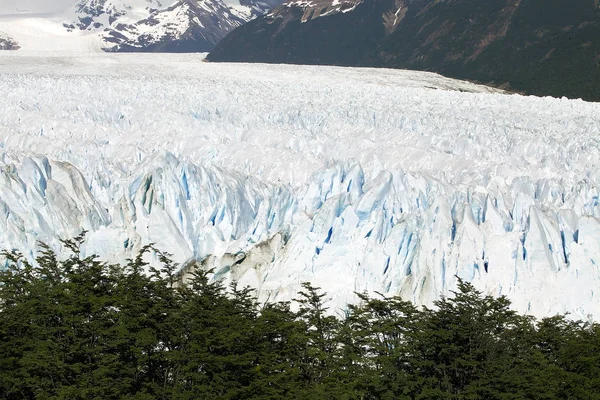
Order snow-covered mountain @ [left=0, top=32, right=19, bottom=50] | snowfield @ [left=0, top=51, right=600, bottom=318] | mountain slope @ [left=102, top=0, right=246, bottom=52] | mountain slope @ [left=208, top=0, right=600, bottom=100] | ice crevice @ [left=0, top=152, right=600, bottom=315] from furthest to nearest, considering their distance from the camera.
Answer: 1. mountain slope @ [left=102, top=0, right=246, bottom=52]
2. snow-covered mountain @ [left=0, top=32, right=19, bottom=50]
3. mountain slope @ [left=208, top=0, right=600, bottom=100]
4. snowfield @ [left=0, top=51, right=600, bottom=318]
5. ice crevice @ [left=0, top=152, right=600, bottom=315]

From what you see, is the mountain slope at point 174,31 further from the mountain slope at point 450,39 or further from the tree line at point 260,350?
the tree line at point 260,350

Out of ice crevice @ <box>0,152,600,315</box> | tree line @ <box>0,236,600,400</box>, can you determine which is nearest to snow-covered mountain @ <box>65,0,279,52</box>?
ice crevice @ <box>0,152,600,315</box>

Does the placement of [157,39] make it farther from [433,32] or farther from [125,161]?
[125,161]

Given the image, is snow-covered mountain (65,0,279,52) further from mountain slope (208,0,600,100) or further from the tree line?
the tree line

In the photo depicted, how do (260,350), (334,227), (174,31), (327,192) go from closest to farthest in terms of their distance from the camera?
(260,350), (334,227), (327,192), (174,31)

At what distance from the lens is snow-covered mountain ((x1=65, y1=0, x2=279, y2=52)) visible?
114 m

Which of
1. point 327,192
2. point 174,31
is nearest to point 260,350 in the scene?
point 327,192

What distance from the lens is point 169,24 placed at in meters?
118

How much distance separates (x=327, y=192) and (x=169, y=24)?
105m

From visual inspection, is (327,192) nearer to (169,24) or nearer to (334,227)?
(334,227)

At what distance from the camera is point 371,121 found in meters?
28.0

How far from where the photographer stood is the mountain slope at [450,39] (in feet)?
172

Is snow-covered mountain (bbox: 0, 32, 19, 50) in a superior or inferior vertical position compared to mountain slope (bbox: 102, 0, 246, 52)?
inferior

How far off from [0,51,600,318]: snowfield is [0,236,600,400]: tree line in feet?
9.06
